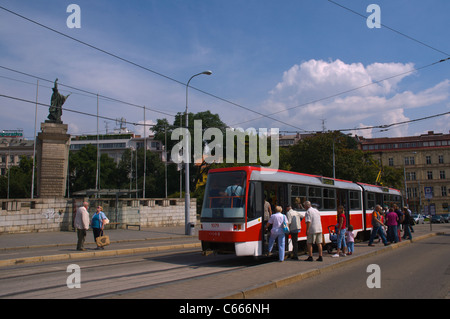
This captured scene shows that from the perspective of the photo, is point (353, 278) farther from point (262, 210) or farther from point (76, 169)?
point (76, 169)

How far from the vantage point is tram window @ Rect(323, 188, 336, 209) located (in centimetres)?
1534

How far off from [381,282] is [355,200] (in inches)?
419

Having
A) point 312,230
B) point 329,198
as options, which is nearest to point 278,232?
point 312,230

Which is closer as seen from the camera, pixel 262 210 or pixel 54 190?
pixel 262 210

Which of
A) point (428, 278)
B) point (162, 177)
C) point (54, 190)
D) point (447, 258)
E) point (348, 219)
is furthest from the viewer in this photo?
point (162, 177)

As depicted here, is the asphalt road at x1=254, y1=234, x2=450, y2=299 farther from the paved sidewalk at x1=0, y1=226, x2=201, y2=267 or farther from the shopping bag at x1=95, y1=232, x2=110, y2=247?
the shopping bag at x1=95, y1=232, x2=110, y2=247

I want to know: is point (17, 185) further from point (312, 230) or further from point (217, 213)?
point (312, 230)

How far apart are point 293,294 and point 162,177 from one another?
64.8 m

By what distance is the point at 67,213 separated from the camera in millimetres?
23719

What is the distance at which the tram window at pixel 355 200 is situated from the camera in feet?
60.3

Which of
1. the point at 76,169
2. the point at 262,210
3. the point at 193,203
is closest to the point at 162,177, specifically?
the point at 76,169

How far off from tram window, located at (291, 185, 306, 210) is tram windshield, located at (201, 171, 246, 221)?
2564mm

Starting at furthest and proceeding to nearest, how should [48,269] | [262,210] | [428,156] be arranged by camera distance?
[428,156]
[262,210]
[48,269]

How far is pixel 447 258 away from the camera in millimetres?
13016
